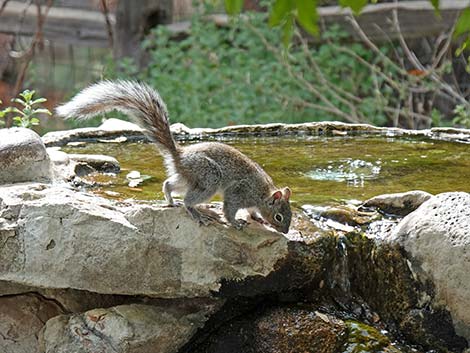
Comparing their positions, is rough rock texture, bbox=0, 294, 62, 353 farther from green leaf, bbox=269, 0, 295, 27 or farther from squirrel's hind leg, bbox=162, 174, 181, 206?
green leaf, bbox=269, 0, 295, 27

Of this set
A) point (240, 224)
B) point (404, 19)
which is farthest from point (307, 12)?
point (404, 19)

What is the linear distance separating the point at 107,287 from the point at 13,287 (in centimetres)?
56

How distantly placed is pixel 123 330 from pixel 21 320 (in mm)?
626

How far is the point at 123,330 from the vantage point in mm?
3875

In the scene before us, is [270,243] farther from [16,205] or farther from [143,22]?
[143,22]

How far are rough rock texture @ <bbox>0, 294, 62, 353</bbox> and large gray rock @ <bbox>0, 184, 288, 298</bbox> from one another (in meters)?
0.39

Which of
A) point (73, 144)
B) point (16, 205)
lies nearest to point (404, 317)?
point (16, 205)

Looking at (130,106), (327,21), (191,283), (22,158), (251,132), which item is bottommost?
(251,132)

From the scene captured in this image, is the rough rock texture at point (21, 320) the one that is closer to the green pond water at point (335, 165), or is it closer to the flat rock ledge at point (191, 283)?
the flat rock ledge at point (191, 283)

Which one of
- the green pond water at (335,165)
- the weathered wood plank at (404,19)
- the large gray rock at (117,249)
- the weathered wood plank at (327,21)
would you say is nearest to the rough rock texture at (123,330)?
the large gray rock at (117,249)

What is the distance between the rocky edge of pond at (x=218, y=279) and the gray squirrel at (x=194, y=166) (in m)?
0.10

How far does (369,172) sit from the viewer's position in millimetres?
5434

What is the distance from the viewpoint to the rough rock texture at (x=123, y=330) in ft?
12.7

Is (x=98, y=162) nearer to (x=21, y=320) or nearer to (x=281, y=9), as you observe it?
(x=21, y=320)
